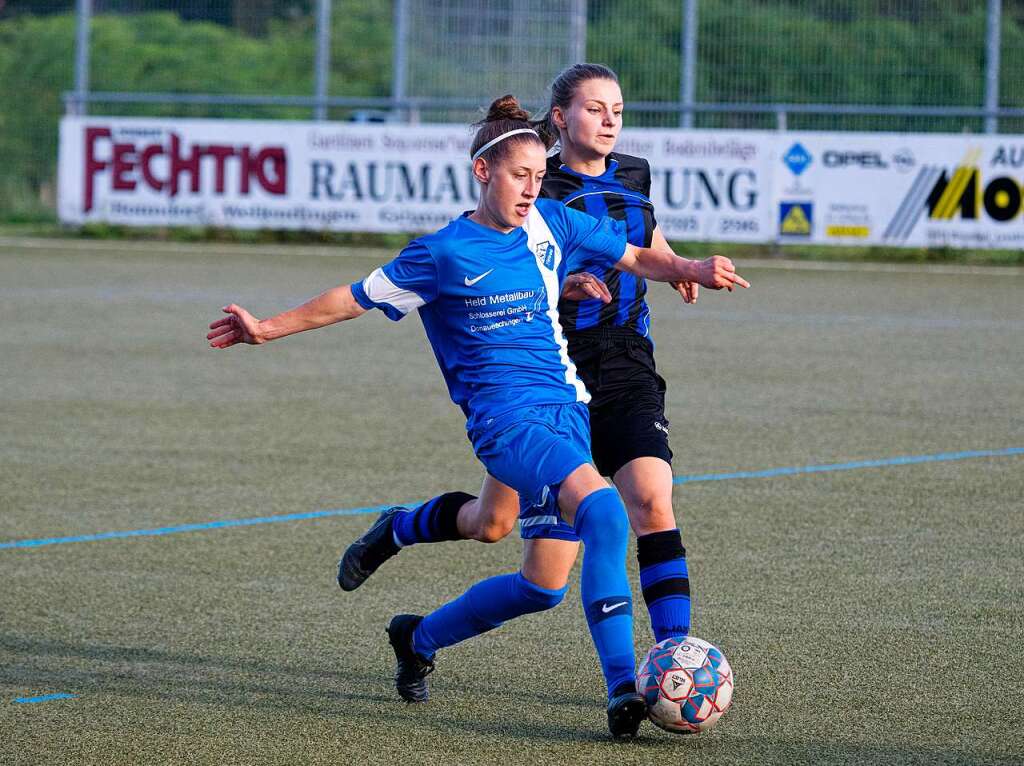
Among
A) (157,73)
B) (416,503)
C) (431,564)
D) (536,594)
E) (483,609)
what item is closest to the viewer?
(536,594)

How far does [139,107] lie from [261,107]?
81.0 inches

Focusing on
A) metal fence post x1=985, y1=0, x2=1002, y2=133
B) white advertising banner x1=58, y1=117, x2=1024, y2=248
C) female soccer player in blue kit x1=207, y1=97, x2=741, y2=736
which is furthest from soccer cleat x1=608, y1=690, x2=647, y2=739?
metal fence post x1=985, y1=0, x2=1002, y2=133

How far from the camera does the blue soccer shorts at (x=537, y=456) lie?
4672 millimetres

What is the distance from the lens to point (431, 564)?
270 inches

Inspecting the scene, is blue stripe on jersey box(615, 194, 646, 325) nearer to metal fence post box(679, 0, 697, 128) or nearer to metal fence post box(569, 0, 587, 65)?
metal fence post box(679, 0, 697, 128)

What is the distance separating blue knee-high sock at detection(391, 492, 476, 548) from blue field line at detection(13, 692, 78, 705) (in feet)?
3.71

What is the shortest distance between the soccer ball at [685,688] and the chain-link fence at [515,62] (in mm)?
18001

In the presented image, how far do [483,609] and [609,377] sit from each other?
91 centimetres

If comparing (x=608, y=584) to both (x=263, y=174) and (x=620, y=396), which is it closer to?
(x=620, y=396)

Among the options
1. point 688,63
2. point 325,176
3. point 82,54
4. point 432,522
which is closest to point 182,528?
point 432,522

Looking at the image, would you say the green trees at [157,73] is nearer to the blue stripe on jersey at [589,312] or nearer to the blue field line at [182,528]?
the blue field line at [182,528]

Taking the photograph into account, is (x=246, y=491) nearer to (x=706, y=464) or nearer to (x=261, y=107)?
(x=706, y=464)

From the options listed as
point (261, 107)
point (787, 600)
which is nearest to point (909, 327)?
point (787, 600)

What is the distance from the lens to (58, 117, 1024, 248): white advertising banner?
68.5 feet
